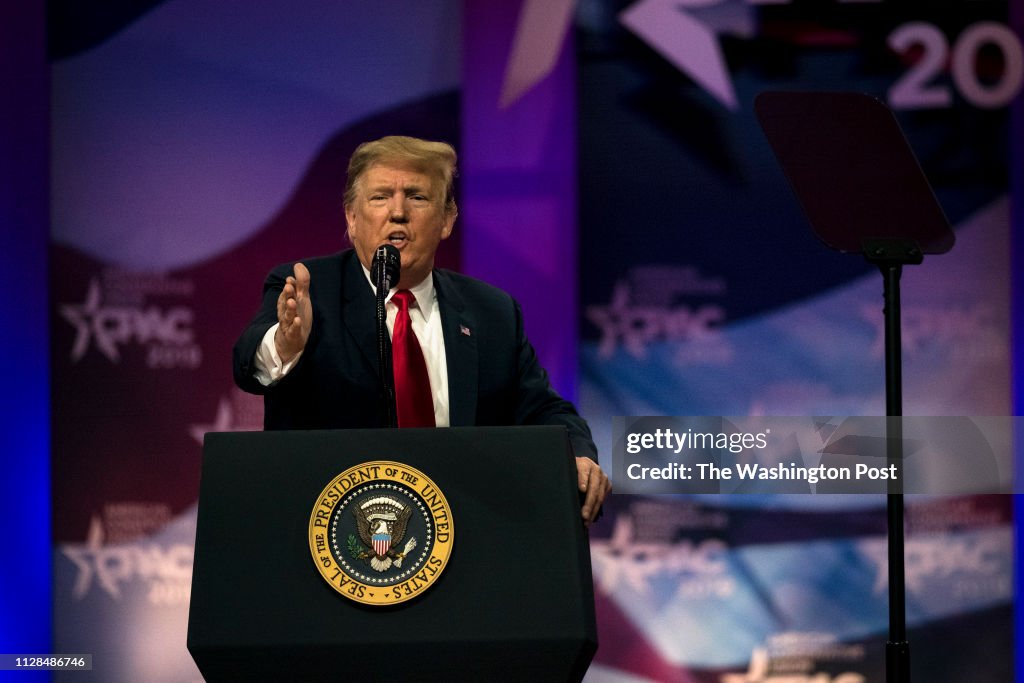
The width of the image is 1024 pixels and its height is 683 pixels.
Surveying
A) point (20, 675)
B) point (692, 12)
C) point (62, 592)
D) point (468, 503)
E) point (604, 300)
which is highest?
point (692, 12)

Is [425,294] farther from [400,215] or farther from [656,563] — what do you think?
[656,563]

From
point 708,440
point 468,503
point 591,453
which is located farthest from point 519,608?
point 708,440

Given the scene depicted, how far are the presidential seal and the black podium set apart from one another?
15 mm

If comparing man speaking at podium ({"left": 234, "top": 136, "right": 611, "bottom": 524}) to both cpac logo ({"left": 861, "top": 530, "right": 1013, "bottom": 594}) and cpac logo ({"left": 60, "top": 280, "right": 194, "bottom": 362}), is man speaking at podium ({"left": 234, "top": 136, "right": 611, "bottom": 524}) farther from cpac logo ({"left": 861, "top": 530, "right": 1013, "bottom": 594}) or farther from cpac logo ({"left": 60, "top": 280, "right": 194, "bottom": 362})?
cpac logo ({"left": 861, "top": 530, "right": 1013, "bottom": 594})

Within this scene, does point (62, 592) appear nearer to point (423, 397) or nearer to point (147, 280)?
point (147, 280)

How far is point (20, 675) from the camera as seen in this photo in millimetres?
3938

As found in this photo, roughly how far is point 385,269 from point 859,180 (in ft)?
2.97

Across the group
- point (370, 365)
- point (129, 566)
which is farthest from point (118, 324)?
point (370, 365)

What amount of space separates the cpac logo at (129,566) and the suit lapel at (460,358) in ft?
6.33

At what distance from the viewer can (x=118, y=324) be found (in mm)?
4008

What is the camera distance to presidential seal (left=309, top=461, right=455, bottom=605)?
163 cm

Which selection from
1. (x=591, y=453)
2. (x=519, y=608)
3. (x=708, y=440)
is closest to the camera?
(x=519, y=608)

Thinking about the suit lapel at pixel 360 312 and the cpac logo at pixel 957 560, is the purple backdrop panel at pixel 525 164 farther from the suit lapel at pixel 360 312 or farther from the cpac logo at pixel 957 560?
the suit lapel at pixel 360 312

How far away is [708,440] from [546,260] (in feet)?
2.58
